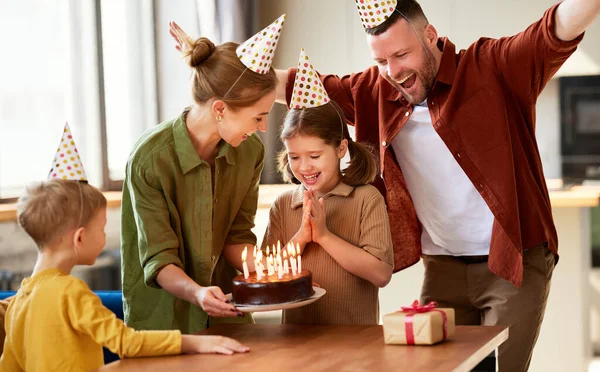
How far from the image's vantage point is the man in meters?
2.41

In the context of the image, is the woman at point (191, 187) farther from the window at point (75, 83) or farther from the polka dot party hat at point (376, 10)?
the window at point (75, 83)

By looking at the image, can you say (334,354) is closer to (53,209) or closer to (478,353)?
(478,353)

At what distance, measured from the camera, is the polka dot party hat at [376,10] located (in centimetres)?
250

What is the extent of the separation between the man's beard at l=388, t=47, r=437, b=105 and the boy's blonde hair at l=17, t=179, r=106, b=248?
3.27 feet

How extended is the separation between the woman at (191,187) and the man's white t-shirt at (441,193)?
487 mm

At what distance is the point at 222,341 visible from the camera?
6.40ft

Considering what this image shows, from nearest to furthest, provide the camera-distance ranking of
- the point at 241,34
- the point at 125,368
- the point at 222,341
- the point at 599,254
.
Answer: the point at 125,368
the point at 222,341
the point at 599,254
the point at 241,34

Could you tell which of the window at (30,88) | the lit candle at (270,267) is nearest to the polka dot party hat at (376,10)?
the lit candle at (270,267)

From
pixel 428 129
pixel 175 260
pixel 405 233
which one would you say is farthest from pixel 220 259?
pixel 428 129

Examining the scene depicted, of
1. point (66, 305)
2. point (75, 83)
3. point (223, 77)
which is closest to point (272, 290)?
point (66, 305)

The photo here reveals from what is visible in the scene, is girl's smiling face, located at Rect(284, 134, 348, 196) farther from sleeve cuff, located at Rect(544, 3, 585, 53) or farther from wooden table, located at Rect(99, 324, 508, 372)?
sleeve cuff, located at Rect(544, 3, 585, 53)

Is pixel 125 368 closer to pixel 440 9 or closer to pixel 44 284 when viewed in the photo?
pixel 44 284

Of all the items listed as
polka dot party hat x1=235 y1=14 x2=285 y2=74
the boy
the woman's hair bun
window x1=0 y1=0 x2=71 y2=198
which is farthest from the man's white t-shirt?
window x1=0 y1=0 x2=71 y2=198

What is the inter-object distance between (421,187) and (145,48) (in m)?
2.77
